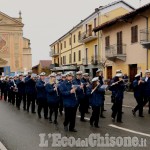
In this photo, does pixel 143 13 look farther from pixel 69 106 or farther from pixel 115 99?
pixel 69 106

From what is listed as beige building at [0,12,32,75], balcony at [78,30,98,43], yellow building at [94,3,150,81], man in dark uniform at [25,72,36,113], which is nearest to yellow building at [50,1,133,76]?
balcony at [78,30,98,43]

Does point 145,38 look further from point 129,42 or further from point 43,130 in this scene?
point 43,130

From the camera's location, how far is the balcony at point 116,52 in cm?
2836

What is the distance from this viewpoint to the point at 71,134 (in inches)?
369

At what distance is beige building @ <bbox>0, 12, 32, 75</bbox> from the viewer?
6244cm

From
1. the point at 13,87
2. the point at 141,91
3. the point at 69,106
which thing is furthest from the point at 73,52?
the point at 69,106

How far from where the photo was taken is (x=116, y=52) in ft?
96.0

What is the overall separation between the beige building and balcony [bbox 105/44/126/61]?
34228 mm

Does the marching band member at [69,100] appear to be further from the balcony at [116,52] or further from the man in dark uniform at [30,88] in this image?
the balcony at [116,52]

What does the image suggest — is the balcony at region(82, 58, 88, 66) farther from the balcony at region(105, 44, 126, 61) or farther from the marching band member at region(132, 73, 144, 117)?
the marching band member at region(132, 73, 144, 117)

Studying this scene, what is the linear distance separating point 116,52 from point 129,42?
6.82 ft

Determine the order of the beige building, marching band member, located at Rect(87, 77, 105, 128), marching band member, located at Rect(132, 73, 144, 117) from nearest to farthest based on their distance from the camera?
marching band member, located at Rect(87, 77, 105, 128) < marching band member, located at Rect(132, 73, 144, 117) < the beige building

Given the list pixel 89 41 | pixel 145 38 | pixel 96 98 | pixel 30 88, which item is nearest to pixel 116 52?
pixel 145 38

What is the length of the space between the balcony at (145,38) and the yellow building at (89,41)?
9665 mm
